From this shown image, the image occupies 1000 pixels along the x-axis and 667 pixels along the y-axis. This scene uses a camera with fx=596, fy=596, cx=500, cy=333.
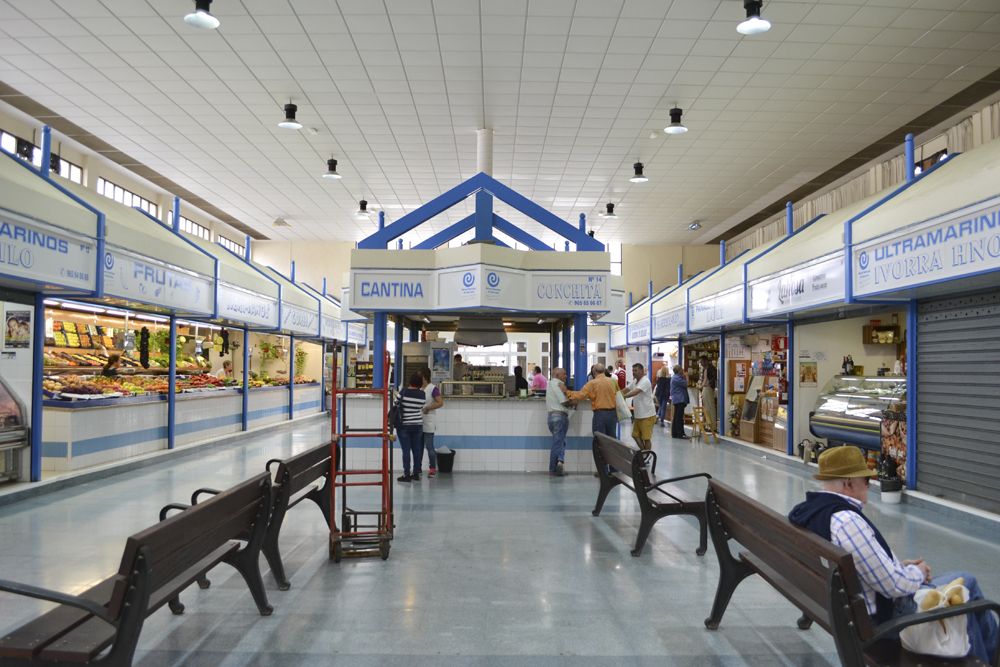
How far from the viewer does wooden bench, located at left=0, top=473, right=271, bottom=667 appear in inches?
88.1

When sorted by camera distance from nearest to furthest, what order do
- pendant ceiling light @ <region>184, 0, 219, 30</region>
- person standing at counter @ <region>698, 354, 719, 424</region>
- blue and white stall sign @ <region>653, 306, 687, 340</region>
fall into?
pendant ceiling light @ <region>184, 0, 219, 30</region> → blue and white stall sign @ <region>653, 306, 687, 340</region> → person standing at counter @ <region>698, 354, 719, 424</region>

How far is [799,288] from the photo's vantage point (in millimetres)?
8172

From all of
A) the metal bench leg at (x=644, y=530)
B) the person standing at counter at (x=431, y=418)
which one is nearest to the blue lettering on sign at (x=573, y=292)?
the person standing at counter at (x=431, y=418)

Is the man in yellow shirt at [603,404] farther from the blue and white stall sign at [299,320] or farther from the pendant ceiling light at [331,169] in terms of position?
the blue and white stall sign at [299,320]

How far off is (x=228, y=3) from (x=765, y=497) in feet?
28.6

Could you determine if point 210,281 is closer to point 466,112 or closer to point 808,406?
point 466,112

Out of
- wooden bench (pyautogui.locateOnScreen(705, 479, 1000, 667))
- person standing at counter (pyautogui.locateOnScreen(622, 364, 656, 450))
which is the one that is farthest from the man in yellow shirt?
wooden bench (pyautogui.locateOnScreen(705, 479, 1000, 667))

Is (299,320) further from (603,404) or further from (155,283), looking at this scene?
(603,404)

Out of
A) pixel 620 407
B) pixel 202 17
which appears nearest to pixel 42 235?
pixel 202 17

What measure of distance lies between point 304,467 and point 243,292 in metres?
7.61

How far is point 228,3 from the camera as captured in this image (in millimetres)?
7055

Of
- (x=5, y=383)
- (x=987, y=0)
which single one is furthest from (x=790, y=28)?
(x=5, y=383)

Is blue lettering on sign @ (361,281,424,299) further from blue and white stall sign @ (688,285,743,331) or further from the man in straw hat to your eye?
the man in straw hat

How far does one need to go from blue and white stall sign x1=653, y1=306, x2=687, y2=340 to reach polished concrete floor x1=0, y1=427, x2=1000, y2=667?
270 inches
